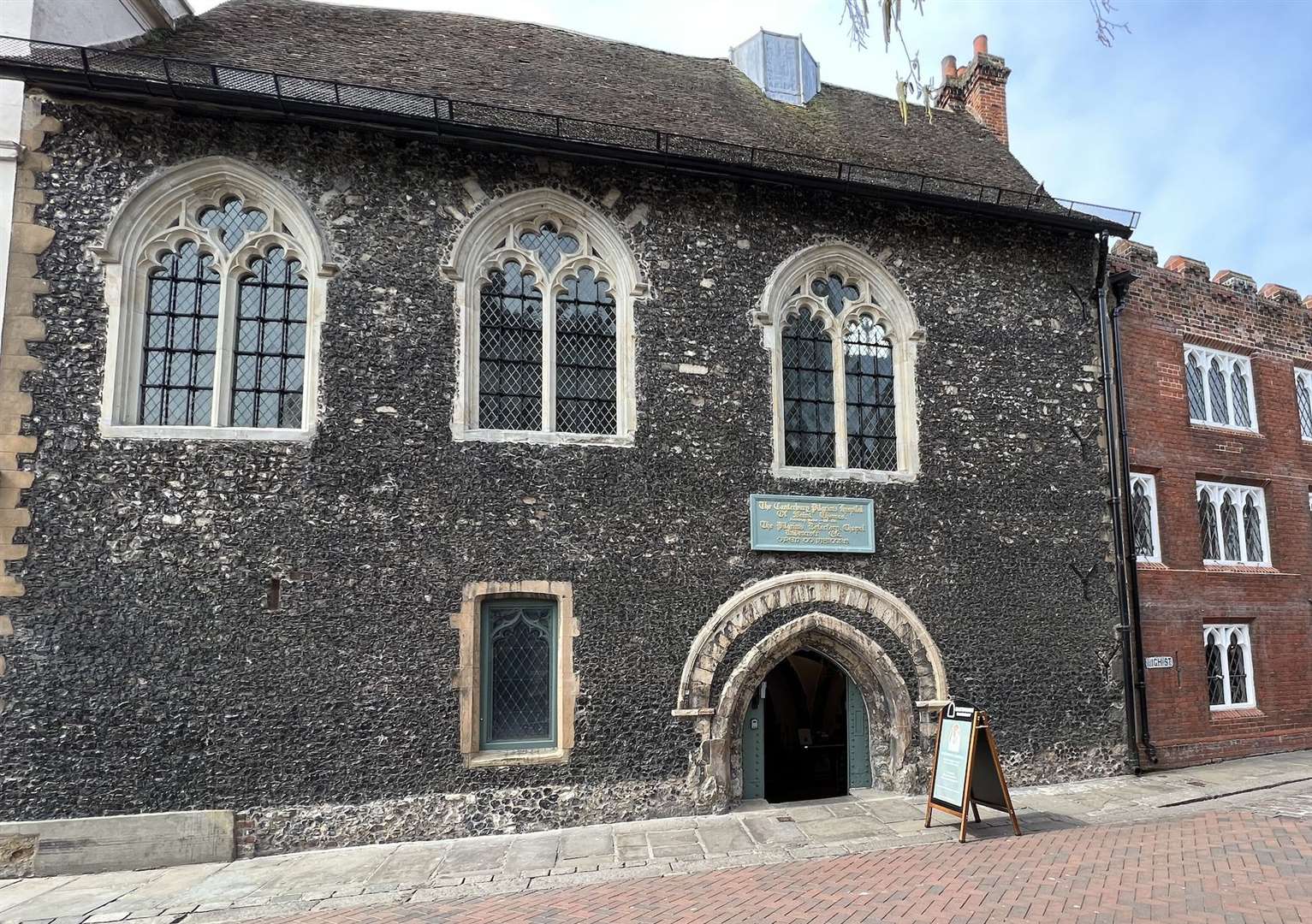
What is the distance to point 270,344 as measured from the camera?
8.38 meters

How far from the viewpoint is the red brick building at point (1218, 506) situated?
11.0 m

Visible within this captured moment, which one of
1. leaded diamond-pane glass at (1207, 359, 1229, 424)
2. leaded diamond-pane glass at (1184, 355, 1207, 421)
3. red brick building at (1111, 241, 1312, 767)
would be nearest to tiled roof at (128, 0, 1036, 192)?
red brick building at (1111, 241, 1312, 767)

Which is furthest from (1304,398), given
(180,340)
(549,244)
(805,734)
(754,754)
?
(180,340)

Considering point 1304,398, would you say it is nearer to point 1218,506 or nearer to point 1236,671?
point 1218,506

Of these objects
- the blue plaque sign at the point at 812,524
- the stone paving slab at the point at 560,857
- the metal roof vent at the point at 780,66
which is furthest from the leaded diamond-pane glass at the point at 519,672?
the metal roof vent at the point at 780,66

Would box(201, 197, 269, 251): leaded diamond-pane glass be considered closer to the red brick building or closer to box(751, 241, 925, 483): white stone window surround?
box(751, 241, 925, 483): white stone window surround

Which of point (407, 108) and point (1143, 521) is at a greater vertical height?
point (407, 108)

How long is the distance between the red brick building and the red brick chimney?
10.7ft

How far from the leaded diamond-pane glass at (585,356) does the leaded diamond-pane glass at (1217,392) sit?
9.54m

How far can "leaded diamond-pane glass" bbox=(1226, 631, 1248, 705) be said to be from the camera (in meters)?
11.5

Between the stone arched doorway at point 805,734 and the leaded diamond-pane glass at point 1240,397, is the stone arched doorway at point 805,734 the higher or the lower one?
the lower one

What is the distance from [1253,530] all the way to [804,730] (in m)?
7.73

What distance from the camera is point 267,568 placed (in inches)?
307

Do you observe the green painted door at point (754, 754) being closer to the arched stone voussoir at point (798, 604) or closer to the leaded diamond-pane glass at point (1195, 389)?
the arched stone voussoir at point (798, 604)
